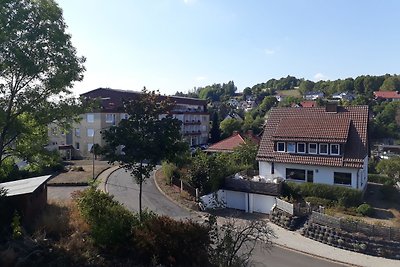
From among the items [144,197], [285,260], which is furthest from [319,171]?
[144,197]

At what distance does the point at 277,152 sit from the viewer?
33.7m

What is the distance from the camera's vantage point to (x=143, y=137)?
57.0 feet

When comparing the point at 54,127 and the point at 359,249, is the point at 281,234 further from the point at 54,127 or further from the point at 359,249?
the point at 54,127

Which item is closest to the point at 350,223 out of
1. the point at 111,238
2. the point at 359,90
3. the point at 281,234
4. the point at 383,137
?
the point at 281,234

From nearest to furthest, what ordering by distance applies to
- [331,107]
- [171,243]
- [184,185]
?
[171,243]
[184,185]
[331,107]

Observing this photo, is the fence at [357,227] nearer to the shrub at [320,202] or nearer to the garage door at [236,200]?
the shrub at [320,202]

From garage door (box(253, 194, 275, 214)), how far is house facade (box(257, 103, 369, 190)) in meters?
3.42

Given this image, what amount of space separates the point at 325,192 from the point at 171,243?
19.6 metres

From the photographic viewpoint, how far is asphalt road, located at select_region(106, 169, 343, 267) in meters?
20.7

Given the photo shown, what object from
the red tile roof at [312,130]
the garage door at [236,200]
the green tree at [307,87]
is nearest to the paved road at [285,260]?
the garage door at [236,200]

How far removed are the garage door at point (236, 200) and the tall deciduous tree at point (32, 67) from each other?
18.3 meters

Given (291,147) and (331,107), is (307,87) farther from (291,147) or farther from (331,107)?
(291,147)

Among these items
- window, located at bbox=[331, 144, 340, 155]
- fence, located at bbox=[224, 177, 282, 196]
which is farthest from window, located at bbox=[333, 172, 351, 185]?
fence, located at bbox=[224, 177, 282, 196]

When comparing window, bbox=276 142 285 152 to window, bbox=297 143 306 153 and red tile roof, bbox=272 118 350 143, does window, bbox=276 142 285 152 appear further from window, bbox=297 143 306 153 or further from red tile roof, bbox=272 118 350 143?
window, bbox=297 143 306 153
